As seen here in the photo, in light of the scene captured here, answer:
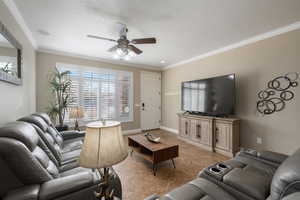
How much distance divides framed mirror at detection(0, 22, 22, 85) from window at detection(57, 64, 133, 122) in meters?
1.72

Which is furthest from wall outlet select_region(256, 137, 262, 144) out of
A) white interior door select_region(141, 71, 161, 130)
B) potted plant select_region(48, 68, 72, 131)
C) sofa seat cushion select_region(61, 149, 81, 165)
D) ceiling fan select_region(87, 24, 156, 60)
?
potted plant select_region(48, 68, 72, 131)

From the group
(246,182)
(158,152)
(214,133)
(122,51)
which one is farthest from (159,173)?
(122,51)

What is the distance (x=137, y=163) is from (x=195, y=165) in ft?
3.66

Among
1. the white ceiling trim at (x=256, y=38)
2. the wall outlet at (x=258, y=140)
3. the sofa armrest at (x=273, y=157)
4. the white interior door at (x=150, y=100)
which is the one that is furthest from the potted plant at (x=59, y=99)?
the wall outlet at (x=258, y=140)

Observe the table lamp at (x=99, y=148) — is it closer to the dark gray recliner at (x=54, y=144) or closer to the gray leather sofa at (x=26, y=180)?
the gray leather sofa at (x=26, y=180)

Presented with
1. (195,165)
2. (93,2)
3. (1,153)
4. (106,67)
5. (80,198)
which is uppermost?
(93,2)

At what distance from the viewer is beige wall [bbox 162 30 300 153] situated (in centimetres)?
231


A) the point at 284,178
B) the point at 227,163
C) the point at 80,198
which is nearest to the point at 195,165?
the point at 227,163

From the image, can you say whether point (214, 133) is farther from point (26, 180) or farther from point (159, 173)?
point (26, 180)

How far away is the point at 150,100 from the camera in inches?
203

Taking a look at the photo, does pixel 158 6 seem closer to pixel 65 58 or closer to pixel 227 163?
pixel 227 163

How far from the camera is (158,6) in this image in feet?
5.99

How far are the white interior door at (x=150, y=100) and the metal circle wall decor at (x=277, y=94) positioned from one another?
10.7 feet

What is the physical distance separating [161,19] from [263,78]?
2357mm
